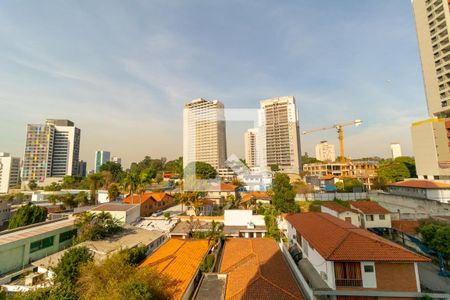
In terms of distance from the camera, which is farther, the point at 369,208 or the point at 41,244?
the point at 369,208

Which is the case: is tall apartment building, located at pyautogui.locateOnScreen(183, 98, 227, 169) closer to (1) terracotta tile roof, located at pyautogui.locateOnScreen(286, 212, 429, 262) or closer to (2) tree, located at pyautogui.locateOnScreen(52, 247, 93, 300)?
(2) tree, located at pyautogui.locateOnScreen(52, 247, 93, 300)

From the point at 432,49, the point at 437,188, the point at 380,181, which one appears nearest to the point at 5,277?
the point at 437,188

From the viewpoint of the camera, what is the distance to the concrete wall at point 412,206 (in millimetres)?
27234

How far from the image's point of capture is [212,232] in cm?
2453

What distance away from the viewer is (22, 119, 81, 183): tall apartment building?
318 ft

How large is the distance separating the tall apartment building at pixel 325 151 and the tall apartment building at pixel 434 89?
10122 cm

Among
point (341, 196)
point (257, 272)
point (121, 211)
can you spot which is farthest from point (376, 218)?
point (121, 211)

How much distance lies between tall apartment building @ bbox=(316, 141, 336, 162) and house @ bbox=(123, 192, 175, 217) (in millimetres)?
131721

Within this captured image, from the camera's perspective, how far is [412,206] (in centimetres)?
3041

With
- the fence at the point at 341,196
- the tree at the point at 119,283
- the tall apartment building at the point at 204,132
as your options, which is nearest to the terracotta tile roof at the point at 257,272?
the tree at the point at 119,283

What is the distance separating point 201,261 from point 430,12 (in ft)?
231

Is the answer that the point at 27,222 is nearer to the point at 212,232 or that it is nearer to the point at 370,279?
the point at 212,232

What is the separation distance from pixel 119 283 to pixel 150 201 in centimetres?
2590

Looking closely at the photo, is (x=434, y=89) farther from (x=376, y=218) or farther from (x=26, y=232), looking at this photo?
(x=26, y=232)
